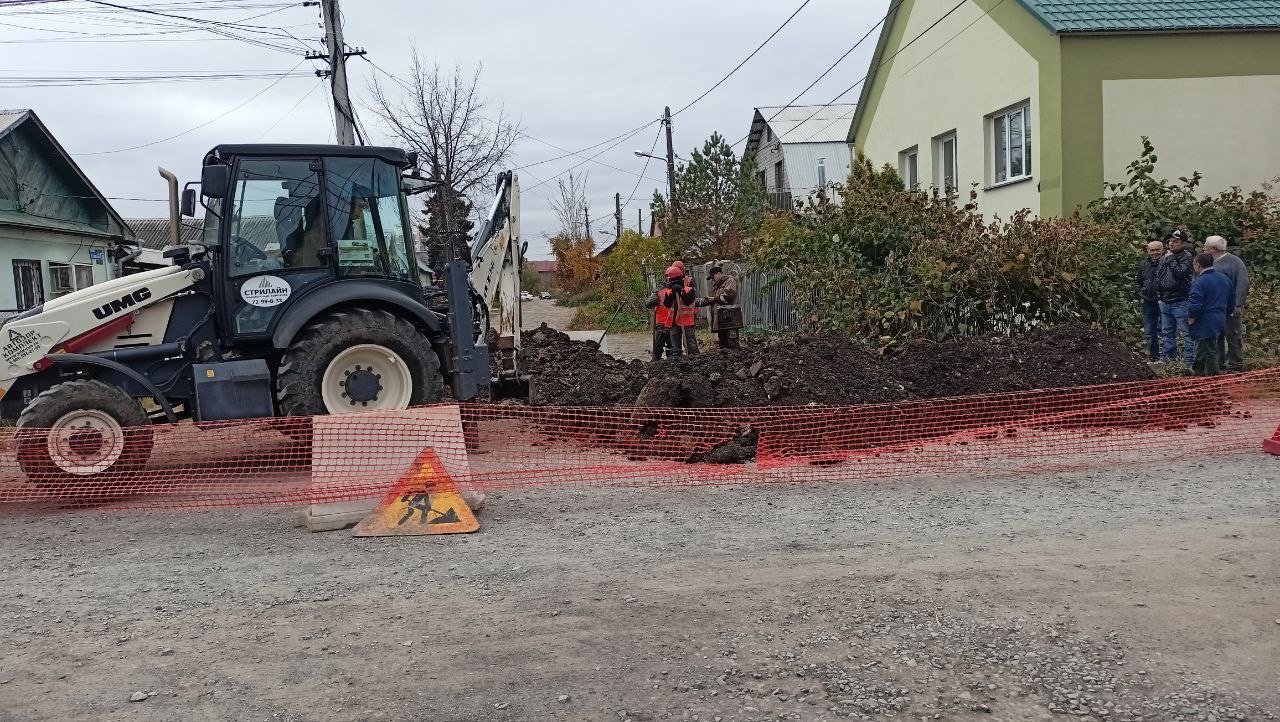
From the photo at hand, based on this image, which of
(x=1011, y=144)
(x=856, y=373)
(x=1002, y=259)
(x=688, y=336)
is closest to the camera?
(x=856, y=373)

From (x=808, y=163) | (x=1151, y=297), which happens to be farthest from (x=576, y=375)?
(x=808, y=163)

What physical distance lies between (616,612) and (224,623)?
195 centimetres

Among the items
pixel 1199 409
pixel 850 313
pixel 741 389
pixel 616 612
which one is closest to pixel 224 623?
pixel 616 612

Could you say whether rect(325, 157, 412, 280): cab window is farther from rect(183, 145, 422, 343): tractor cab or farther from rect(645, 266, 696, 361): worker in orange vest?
rect(645, 266, 696, 361): worker in orange vest

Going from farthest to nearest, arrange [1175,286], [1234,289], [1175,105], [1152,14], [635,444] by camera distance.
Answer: [1152,14] < [1175,105] < [1175,286] < [1234,289] < [635,444]

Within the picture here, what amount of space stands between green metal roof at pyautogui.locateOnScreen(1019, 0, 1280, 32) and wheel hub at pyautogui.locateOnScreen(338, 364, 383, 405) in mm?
11840

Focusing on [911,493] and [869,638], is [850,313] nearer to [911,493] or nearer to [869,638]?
[911,493]

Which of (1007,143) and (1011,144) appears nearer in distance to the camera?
(1011,144)

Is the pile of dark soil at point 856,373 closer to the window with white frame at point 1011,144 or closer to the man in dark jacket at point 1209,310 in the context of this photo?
the man in dark jacket at point 1209,310

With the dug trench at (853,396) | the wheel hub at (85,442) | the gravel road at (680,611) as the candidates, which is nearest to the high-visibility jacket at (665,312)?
the dug trench at (853,396)

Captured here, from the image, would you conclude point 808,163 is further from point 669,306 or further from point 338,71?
point 669,306

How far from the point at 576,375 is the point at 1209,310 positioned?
7.53 metres

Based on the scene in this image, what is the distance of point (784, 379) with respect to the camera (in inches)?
401

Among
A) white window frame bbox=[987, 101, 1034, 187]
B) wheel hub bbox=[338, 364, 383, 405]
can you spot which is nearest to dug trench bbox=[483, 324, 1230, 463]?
wheel hub bbox=[338, 364, 383, 405]
